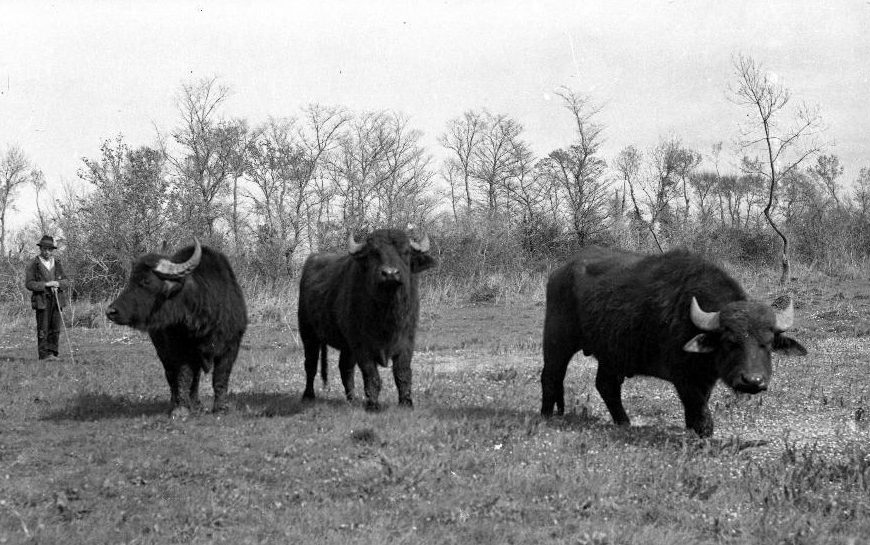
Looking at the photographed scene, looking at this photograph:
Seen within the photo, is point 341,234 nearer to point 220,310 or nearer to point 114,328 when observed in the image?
point 114,328

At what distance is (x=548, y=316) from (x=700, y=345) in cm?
275

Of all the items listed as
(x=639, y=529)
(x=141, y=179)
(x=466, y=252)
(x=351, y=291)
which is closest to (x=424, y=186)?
(x=466, y=252)

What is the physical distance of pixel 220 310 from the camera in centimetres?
1011

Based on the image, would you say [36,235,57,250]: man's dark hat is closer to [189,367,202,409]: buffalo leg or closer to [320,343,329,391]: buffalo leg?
[320,343,329,391]: buffalo leg

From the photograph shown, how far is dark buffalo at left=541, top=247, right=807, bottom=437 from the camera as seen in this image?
761 centimetres

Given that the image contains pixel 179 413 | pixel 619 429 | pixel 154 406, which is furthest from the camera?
pixel 154 406

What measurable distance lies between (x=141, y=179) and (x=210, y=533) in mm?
28974

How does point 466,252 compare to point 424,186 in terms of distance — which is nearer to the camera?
point 466,252

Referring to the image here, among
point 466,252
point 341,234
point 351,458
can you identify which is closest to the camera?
point 351,458

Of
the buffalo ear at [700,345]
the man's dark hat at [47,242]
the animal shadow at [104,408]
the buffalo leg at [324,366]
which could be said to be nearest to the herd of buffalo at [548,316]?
the buffalo ear at [700,345]

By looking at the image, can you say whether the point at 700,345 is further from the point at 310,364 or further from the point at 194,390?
the point at 194,390

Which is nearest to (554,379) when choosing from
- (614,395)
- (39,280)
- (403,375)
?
(614,395)

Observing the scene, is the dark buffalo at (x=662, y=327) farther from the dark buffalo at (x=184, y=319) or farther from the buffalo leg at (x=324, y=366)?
the dark buffalo at (x=184, y=319)

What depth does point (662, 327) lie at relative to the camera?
8438 millimetres
